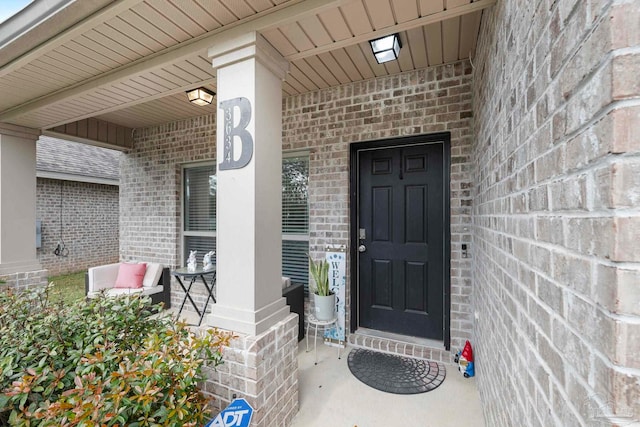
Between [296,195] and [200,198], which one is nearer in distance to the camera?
[296,195]

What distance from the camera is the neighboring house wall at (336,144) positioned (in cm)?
275

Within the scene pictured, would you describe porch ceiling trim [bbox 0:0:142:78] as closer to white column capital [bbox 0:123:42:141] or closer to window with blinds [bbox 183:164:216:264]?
white column capital [bbox 0:123:42:141]

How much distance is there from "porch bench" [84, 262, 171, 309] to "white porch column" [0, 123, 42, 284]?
0.67 m

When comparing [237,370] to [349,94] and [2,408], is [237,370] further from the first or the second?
[349,94]

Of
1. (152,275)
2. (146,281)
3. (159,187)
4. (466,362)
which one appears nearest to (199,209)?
(159,187)

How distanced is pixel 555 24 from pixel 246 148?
1.58 m

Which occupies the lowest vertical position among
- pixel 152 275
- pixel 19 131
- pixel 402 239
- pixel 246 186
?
pixel 152 275

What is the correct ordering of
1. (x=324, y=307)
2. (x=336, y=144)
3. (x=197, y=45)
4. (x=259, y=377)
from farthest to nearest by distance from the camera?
(x=336, y=144) < (x=324, y=307) < (x=197, y=45) < (x=259, y=377)

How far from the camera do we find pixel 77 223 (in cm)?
794

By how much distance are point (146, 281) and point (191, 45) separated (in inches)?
143

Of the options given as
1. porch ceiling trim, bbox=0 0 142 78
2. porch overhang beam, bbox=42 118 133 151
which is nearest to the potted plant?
porch ceiling trim, bbox=0 0 142 78

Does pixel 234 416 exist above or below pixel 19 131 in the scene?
below

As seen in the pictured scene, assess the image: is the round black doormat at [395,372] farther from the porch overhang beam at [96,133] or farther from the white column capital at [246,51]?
the porch overhang beam at [96,133]

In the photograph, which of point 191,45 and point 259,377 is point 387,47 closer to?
point 191,45
